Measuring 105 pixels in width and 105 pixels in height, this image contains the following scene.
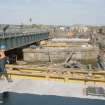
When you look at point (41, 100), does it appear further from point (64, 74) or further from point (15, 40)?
point (15, 40)

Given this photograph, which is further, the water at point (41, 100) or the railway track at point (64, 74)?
the railway track at point (64, 74)

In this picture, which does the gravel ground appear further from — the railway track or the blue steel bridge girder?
the blue steel bridge girder

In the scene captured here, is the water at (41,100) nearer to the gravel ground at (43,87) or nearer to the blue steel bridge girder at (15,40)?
the gravel ground at (43,87)

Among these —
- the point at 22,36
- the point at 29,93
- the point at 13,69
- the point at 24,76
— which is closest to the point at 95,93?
the point at 29,93

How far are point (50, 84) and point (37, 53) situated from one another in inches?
1481

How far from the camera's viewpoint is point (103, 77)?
11.9 meters

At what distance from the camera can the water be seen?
914 centimetres

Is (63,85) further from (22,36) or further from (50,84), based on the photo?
(22,36)

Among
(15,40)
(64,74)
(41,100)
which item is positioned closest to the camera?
(41,100)

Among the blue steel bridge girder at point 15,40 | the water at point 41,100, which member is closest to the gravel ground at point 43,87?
the water at point 41,100

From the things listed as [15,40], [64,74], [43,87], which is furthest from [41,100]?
[15,40]

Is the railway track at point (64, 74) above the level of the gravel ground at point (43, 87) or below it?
above

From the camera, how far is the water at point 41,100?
360 inches

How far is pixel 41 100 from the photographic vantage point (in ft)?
30.7
